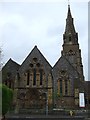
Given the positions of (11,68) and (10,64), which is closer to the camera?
(11,68)

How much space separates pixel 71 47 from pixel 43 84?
18895mm

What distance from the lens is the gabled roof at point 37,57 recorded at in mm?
62688

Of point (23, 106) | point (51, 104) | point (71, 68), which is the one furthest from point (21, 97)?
point (71, 68)

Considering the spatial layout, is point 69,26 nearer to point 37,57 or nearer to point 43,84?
point 37,57

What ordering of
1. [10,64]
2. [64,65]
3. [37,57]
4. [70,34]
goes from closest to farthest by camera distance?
[64,65] < [37,57] < [10,64] < [70,34]

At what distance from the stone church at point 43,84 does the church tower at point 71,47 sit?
12346 mm

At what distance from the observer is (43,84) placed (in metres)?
61.4

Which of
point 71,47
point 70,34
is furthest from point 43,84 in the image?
point 70,34

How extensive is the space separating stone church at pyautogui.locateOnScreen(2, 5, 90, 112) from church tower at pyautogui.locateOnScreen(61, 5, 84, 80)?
12.3 m

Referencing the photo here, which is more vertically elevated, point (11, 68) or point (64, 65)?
point (64, 65)

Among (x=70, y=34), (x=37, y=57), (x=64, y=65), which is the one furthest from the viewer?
(x=70, y=34)

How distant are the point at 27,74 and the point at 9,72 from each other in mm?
4739

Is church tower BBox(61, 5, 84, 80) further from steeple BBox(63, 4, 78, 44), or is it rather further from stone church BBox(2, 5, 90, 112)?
stone church BBox(2, 5, 90, 112)

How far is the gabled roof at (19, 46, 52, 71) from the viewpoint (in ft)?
206
